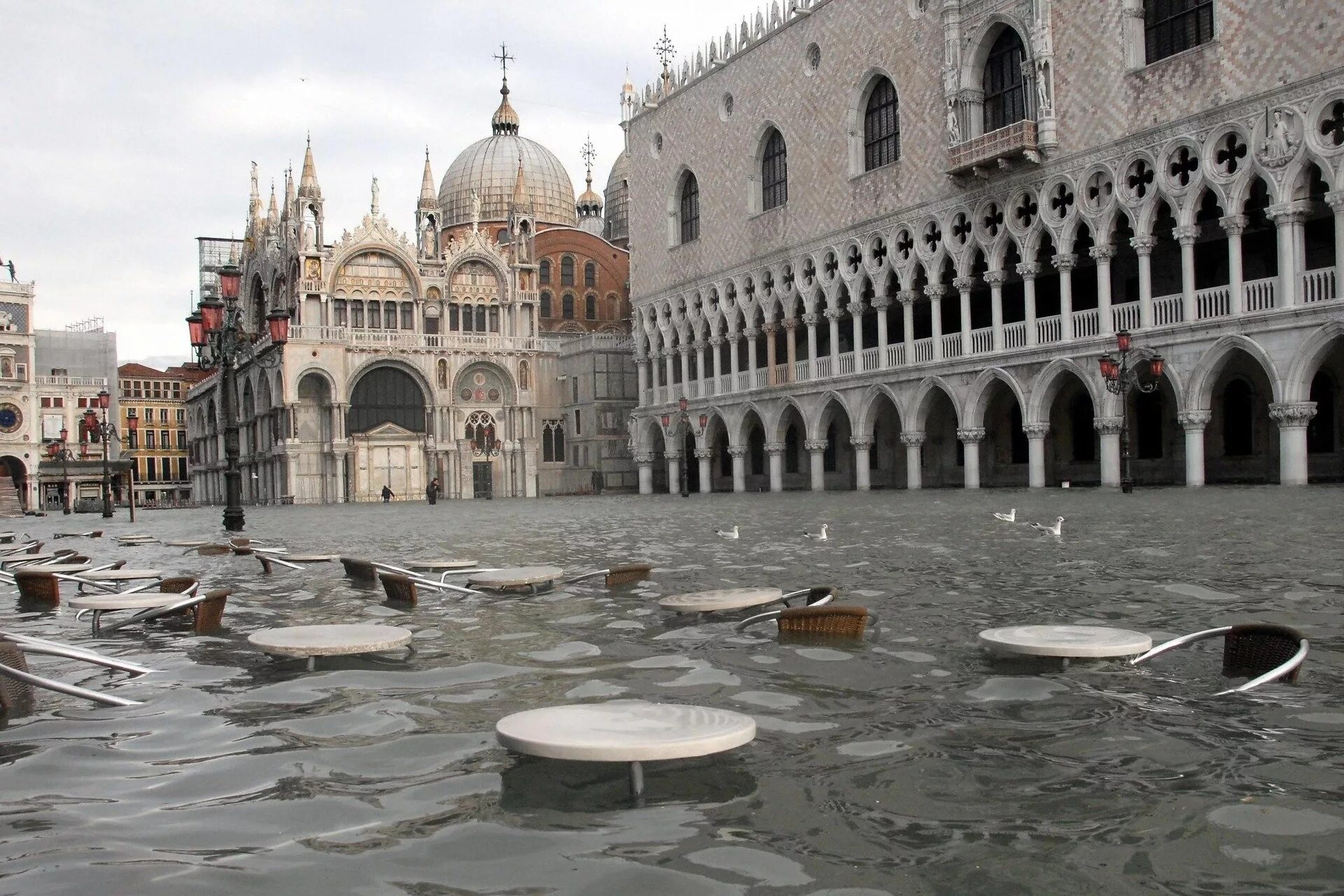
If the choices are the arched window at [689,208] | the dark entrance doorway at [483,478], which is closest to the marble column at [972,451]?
the arched window at [689,208]

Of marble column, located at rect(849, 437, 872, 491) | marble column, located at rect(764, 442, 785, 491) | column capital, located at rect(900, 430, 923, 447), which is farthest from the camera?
marble column, located at rect(764, 442, 785, 491)

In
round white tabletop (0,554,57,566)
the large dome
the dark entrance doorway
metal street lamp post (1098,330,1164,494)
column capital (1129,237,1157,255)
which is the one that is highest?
the large dome

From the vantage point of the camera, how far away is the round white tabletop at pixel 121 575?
9250 mm

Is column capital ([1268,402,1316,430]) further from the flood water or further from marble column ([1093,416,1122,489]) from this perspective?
the flood water

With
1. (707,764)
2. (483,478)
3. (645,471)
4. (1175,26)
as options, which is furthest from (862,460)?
(707,764)

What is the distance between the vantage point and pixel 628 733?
12.1 ft

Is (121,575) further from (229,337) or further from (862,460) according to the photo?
(862,460)

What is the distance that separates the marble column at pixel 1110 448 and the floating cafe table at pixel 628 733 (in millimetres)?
26538

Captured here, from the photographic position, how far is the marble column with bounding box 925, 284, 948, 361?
111 ft

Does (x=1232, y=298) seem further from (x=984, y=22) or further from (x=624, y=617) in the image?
(x=624, y=617)

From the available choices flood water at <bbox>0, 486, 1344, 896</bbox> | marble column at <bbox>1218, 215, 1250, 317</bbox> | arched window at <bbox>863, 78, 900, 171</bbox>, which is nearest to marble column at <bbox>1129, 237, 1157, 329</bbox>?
marble column at <bbox>1218, 215, 1250, 317</bbox>

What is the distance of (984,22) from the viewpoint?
103 ft

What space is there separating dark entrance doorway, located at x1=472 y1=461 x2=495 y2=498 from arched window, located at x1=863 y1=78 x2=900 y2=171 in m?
23.7

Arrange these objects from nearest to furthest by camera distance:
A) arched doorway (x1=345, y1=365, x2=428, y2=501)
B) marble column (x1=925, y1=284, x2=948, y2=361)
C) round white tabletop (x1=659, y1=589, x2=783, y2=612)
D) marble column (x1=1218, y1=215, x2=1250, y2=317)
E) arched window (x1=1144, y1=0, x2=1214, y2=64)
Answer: round white tabletop (x1=659, y1=589, x2=783, y2=612), marble column (x1=1218, y1=215, x2=1250, y2=317), arched window (x1=1144, y1=0, x2=1214, y2=64), marble column (x1=925, y1=284, x2=948, y2=361), arched doorway (x1=345, y1=365, x2=428, y2=501)
